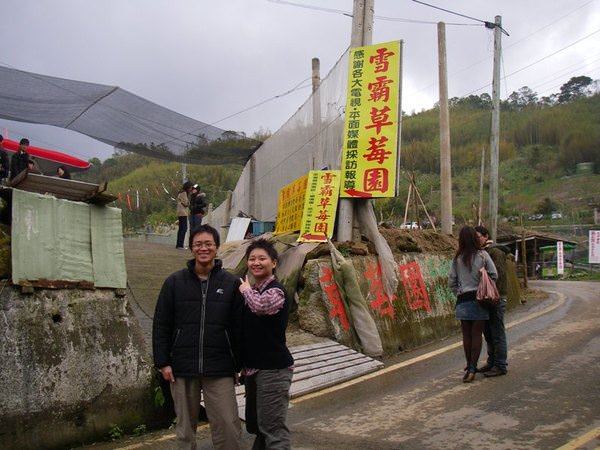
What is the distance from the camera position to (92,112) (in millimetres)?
10859

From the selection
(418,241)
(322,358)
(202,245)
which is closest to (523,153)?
(418,241)

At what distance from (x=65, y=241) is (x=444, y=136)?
11.0 metres

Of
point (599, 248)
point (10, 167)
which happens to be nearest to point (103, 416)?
point (10, 167)

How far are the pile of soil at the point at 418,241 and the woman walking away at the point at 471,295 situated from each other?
3.21 metres

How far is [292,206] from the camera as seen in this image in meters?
10.6

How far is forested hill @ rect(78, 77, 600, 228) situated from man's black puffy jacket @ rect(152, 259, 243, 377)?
28.6 metres

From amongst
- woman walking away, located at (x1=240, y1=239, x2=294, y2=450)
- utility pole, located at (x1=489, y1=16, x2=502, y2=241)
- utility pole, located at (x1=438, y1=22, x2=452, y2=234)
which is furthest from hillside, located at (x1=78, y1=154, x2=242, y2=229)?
woman walking away, located at (x1=240, y1=239, x2=294, y2=450)

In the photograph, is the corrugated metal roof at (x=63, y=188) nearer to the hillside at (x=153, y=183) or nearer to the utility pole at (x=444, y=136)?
the utility pole at (x=444, y=136)

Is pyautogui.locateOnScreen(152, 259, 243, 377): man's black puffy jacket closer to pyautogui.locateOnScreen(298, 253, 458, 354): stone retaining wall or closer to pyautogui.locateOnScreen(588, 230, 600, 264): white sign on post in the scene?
pyautogui.locateOnScreen(298, 253, 458, 354): stone retaining wall

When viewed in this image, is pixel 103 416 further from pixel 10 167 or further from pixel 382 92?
pixel 10 167

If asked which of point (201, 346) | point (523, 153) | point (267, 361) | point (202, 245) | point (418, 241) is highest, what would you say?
point (523, 153)

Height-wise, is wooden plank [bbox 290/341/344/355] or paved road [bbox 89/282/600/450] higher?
wooden plank [bbox 290/341/344/355]

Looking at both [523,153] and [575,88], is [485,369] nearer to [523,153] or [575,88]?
[523,153]

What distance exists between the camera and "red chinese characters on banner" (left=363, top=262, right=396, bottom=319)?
8391 mm
